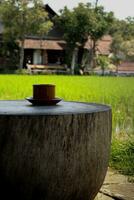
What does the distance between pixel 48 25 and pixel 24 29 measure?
1327mm

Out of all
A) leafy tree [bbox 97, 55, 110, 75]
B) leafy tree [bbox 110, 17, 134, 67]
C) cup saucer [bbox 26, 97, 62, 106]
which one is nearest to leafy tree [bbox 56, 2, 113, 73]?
leafy tree [bbox 97, 55, 110, 75]

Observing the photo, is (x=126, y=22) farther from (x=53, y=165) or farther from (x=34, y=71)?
(x=53, y=165)

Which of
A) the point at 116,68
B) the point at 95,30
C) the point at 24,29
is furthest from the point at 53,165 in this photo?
the point at 116,68

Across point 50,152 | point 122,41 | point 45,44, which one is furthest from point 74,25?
point 50,152

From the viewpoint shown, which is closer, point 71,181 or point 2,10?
point 71,181

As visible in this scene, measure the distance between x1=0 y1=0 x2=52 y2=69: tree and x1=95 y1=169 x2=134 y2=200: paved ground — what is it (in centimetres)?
2299

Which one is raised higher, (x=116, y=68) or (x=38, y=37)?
(x=38, y=37)

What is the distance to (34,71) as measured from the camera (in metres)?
27.5

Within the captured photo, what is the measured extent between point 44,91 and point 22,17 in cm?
2376

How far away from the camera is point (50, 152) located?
2.38 metres

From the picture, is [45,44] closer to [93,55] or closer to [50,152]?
[93,55]

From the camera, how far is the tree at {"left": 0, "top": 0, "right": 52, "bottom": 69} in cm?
2592

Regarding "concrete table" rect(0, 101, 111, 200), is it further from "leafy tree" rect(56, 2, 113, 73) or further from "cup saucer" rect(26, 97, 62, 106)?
"leafy tree" rect(56, 2, 113, 73)

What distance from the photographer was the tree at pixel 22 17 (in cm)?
2592
